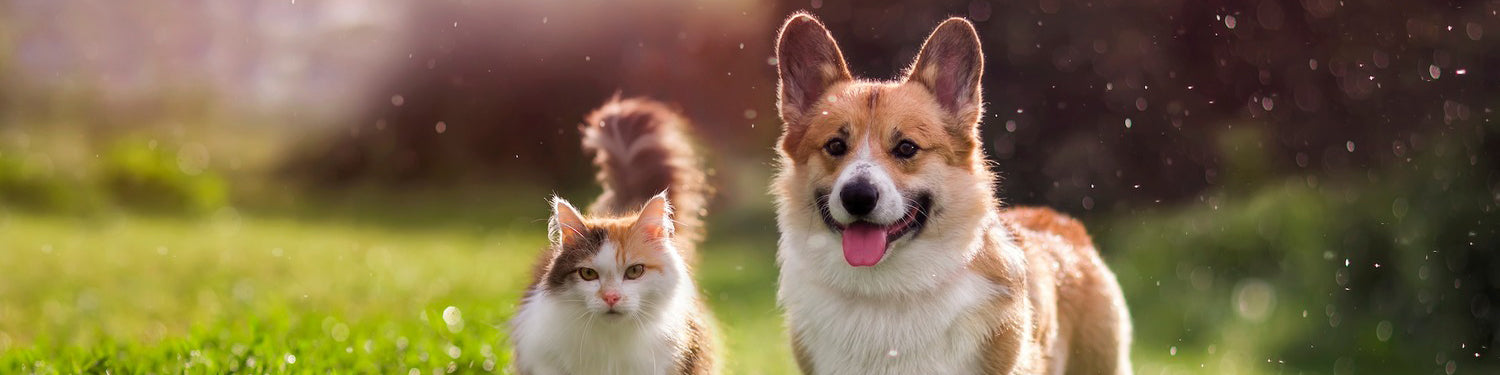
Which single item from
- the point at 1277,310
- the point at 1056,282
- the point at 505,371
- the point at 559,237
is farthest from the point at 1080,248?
the point at 1277,310

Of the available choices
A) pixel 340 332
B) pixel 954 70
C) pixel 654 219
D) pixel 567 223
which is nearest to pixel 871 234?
pixel 954 70

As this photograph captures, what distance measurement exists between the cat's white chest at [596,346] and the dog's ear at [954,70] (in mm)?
A: 1275

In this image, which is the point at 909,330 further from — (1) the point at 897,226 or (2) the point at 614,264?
(2) the point at 614,264

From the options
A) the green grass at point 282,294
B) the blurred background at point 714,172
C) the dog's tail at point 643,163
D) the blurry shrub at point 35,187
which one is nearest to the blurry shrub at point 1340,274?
the blurred background at point 714,172

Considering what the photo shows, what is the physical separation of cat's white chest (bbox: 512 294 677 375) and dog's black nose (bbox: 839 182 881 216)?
108 centimetres

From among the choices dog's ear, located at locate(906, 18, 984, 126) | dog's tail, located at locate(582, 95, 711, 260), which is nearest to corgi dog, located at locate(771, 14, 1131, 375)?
dog's ear, located at locate(906, 18, 984, 126)

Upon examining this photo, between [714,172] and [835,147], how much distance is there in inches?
71.0

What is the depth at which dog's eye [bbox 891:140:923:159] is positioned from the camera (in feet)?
12.7

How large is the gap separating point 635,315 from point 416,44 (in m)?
11.0

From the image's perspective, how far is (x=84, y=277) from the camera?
404 inches

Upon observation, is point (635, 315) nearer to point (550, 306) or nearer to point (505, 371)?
point (550, 306)

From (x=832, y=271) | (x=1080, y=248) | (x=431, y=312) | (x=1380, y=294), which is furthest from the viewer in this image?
(x=1380, y=294)

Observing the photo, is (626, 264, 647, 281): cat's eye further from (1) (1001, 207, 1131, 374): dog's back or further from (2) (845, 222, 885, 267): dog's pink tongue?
(1) (1001, 207, 1131, 374): dog's back

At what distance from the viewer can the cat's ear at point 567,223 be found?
14.7 feet
